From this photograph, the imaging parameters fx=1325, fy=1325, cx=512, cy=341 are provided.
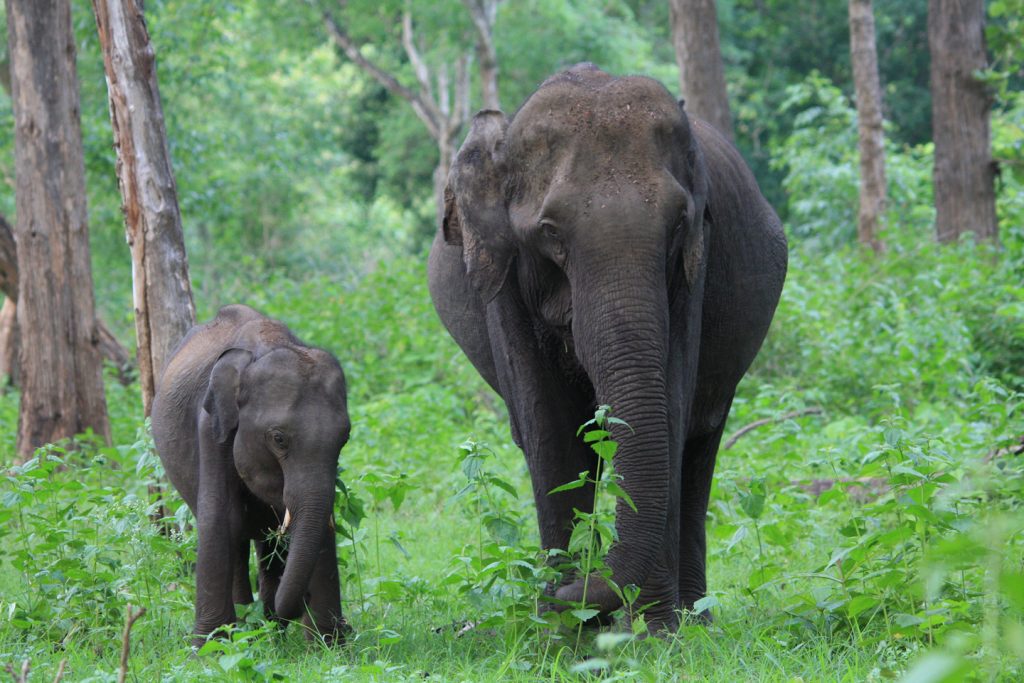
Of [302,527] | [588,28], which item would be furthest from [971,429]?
[588,28]

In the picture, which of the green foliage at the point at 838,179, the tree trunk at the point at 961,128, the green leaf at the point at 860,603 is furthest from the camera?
the green foliage at the point at 838,179

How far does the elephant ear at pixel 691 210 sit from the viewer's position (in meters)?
4.73

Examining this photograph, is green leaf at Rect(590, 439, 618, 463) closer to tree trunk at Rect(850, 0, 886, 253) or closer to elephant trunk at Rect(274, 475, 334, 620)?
elephant trunk at Rect(274, 475, 334, 620)

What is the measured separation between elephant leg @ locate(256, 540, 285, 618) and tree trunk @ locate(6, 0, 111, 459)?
16.8 feet

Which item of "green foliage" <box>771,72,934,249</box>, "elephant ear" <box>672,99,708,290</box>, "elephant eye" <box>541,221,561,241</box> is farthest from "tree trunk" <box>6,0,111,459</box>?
"green foliage" <box>771,72,934,249</box>

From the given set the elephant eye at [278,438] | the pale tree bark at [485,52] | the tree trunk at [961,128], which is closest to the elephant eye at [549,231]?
the elephant eye at [278,438]

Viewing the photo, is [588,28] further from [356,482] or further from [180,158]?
[356,482]

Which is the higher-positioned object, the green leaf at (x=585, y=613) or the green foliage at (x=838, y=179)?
the green foliage at (x=838, y=179)

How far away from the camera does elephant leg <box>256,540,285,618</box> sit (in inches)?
245

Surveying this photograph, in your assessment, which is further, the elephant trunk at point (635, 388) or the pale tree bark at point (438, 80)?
the pale tree bark at point (438, 80)

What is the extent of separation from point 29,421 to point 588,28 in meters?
20.9

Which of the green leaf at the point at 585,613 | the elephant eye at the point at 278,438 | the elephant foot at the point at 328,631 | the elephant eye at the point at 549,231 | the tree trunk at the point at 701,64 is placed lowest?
the elephant foot at the point at 328,631

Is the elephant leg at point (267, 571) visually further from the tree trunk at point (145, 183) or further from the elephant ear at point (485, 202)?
the tree trunk at point (145, 183)

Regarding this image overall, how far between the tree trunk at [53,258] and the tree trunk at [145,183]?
9.78 ft
